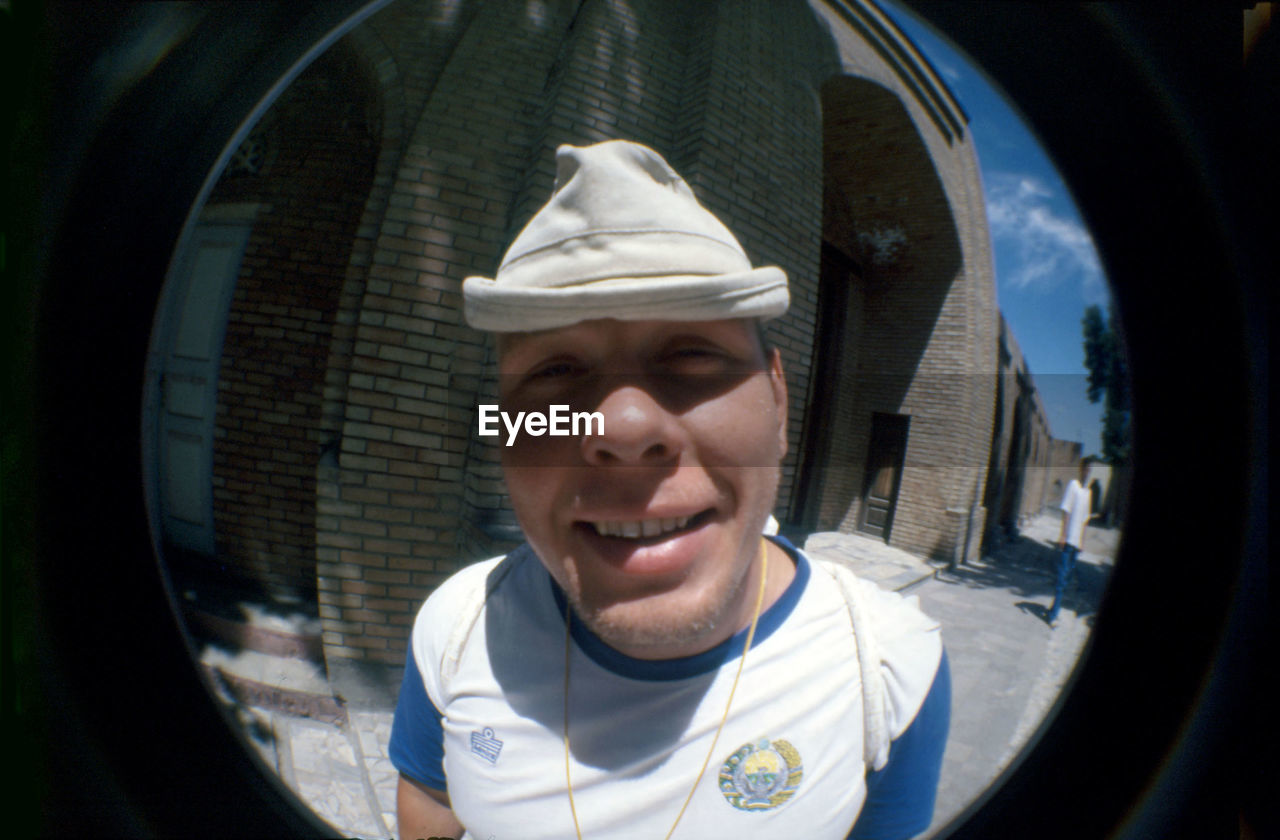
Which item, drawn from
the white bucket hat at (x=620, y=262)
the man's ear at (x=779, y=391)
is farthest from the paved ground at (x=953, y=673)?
the white bucket hat at (x=620, y=262)

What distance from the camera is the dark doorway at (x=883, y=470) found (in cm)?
66

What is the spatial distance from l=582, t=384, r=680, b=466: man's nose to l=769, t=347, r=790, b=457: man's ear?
24 cm

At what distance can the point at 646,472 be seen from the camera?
1.80 feet

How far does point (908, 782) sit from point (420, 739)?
869 millimetres

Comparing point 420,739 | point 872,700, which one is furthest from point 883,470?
point 420,739

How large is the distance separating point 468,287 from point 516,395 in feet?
0.56

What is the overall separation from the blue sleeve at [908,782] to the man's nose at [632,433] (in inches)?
22.6

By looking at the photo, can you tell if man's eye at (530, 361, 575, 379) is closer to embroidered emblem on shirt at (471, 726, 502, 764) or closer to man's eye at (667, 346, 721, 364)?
man's eye at (667, 346, 721, 364)

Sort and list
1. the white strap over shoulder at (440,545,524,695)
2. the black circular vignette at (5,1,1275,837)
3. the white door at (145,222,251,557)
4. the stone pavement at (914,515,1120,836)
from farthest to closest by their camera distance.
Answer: the white strap over shoulder at (440,545,524,695), the white door at (145,222,251,557), the stone pavement at (914,515,1120,836), the black circular vignette at (5,1,1275,837)

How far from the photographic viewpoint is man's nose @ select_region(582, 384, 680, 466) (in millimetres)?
528

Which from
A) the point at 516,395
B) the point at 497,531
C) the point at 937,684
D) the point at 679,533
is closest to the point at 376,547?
the point at 497,531

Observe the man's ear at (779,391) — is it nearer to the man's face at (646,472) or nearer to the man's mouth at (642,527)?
the man's face at (646,472)

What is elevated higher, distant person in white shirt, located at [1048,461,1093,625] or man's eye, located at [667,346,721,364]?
man's eye, located at [667,346,721,364]

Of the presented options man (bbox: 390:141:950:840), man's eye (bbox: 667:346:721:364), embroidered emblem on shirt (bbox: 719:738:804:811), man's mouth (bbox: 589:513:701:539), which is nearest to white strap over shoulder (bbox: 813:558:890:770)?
man (bbox: 390:141:950:840)
